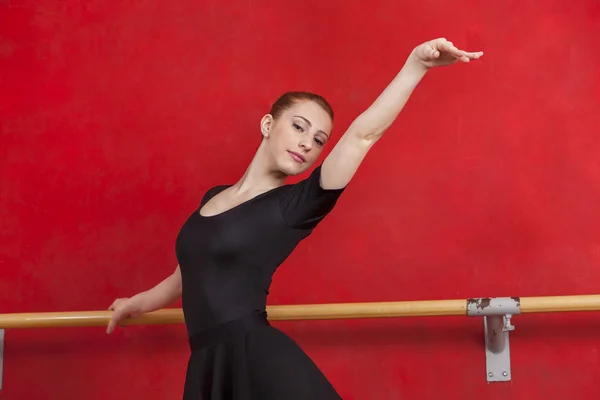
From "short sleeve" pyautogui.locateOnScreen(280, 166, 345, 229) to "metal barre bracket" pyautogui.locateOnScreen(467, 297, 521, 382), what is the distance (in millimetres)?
482

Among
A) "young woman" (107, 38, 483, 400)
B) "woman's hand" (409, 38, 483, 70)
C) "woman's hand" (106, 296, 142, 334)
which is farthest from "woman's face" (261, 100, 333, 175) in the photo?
"woman's hand" (106, 296, 142, 334)

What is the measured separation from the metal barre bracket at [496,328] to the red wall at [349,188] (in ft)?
0.09

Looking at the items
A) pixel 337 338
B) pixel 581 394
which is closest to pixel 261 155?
pixel 337 338

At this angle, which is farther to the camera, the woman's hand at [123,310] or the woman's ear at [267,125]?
the woman's hand at [123,310]

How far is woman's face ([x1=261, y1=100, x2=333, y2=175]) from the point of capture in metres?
1.34

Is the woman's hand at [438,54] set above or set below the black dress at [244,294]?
above

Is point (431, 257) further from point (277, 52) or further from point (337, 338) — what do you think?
point (277, 52)

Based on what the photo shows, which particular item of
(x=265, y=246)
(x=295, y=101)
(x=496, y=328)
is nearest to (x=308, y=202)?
(x=265, y=246)

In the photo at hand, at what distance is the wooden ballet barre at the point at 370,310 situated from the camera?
1.52m

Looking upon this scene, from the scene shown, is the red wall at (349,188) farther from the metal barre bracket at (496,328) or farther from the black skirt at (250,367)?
the black skirt at (250,367)

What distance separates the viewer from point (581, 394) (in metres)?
1.76

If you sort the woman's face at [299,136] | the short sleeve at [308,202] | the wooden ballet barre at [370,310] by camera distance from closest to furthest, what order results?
1. the short sleeve at [308,202]
2. the woman's face at [299,136]
3. the wooden ballet barre at [370,310]

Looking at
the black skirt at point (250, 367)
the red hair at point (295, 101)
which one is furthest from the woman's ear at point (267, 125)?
the black skirt at point (250, 367)

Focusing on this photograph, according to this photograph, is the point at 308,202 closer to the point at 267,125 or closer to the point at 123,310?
the point at 267,125
